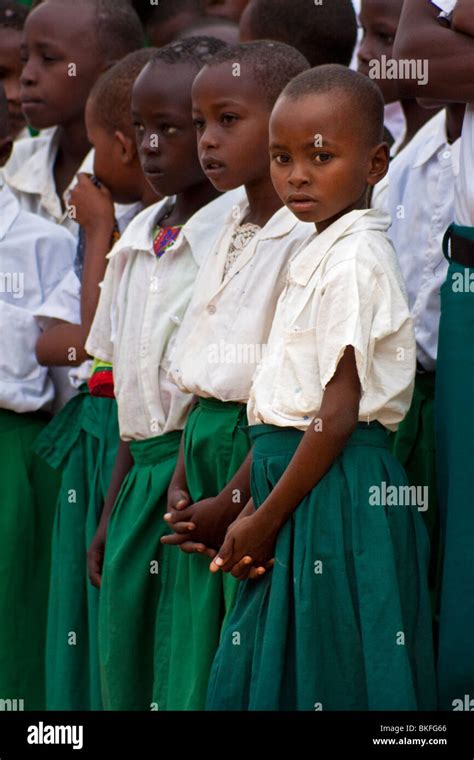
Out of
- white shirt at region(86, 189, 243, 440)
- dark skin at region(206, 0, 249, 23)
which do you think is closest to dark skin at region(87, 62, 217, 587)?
white shirt at region(86, 189, 243, 440)

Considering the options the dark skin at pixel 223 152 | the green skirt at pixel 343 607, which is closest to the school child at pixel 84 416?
the dark skin at pixel 223 152

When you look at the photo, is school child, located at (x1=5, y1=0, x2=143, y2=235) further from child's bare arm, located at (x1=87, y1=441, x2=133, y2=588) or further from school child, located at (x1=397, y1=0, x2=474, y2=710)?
school child, located at (x1=397, y1=0, x2=474, y2=710)

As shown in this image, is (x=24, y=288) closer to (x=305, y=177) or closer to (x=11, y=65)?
(x=11, y=65)

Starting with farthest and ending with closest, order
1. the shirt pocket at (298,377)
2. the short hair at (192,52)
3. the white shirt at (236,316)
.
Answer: the short hair at (192,52), the white shirt at (236,316), the shirt pocket at (298,377)

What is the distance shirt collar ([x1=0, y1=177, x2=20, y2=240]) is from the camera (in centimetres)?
464

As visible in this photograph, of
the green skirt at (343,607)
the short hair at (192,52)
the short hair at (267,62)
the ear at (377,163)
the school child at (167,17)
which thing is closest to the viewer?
the green skirt at (343,607)

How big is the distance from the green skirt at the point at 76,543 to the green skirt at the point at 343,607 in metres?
1.17

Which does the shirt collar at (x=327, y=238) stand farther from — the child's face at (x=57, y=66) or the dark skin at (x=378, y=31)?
the child's face at (x=57, y=66)

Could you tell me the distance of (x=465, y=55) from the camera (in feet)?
11.1

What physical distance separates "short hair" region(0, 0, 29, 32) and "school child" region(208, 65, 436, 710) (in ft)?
8.90

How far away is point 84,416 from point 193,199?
818 millimetres

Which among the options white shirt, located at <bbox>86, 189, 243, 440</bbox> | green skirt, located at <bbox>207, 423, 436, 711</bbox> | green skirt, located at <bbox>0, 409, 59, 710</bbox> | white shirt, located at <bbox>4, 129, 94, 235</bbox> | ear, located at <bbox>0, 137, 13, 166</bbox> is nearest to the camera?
green skirt, located at <bbox>207, 423, 436, 711</bbox>

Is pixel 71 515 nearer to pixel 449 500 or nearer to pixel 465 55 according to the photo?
pixel 449 500

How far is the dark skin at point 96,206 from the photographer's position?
436 centimetres
